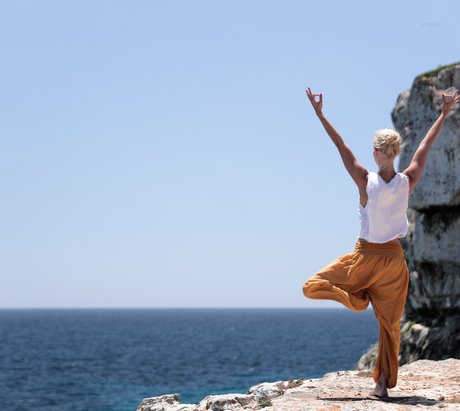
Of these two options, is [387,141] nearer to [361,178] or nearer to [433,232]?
[361,178]

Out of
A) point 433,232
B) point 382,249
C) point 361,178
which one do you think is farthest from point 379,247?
point 433,232

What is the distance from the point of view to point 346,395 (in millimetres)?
11117

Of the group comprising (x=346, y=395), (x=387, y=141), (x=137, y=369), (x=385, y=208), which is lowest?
(x=137, y=369)

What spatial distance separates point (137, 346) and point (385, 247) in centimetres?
9693

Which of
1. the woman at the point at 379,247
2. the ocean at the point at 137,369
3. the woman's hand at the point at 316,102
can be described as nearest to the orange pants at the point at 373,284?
the woman at the point at 379,247

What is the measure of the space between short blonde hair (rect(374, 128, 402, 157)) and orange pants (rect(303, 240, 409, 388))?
4.07 feet

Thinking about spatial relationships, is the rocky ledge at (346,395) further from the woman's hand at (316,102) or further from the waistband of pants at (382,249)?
the woman's hand at (316,102)

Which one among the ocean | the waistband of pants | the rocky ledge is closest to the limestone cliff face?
the rocky ledge

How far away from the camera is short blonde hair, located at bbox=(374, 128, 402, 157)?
9.70 metres

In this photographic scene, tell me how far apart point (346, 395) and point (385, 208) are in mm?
3067

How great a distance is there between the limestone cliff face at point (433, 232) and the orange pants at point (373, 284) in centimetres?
1612

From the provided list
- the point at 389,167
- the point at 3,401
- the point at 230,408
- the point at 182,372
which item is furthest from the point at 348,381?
the point at 182,372

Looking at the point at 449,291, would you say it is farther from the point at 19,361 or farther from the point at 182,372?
the point at 19,361

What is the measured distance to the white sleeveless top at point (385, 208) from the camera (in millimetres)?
9742
